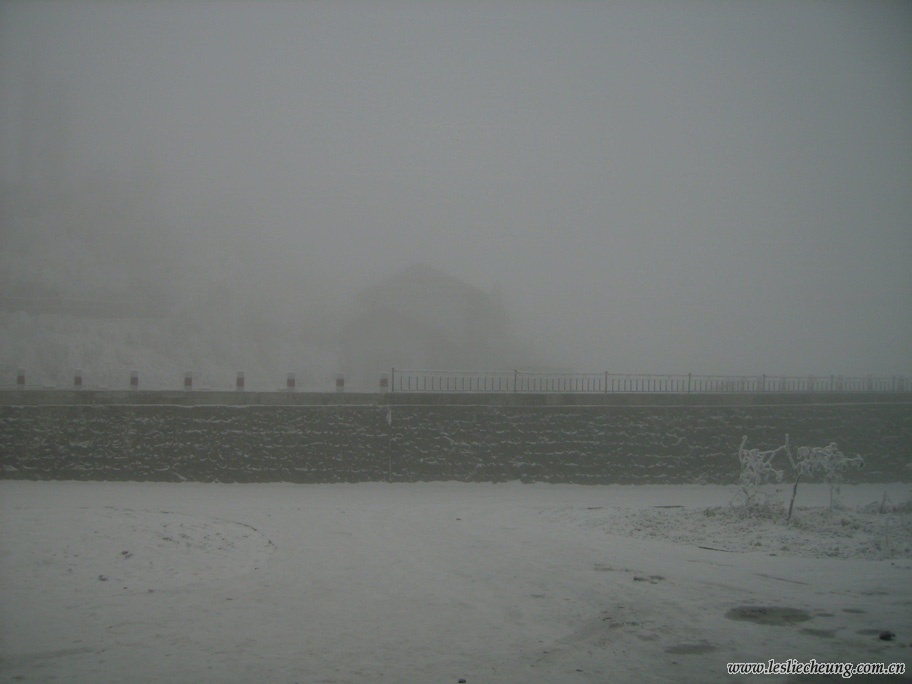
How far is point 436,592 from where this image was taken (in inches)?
283

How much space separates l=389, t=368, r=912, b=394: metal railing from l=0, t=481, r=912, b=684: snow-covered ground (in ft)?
15.2

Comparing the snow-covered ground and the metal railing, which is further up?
the metal railing

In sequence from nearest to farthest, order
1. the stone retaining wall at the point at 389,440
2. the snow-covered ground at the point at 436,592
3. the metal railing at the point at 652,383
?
the snow-covered ground at the point at 436,592 → the stone retaining wall at the point at 389,440 → the metal railing at the point at 652,383

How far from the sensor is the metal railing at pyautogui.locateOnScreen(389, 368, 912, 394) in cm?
1639

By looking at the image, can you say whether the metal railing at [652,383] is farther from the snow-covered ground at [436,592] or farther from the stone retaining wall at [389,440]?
the snow-covered ground at [436,592]

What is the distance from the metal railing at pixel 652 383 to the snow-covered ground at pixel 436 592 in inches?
183

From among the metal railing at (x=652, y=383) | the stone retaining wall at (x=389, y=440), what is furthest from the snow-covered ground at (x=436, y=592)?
the metal railing at (x=652, y=383)

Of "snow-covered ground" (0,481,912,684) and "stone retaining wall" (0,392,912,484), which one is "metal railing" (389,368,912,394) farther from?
"snow-covered ground" (0,481,912,684)

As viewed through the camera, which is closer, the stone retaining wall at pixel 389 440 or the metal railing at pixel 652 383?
the stone retaining wall at pixel 389 440

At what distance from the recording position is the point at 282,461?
50.3 ft

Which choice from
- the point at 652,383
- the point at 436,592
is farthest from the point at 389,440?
the point at 436,592

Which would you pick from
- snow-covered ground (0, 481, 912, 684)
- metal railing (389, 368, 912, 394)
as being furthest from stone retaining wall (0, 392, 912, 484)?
snow-covered ground (0, 481, 912, 684)

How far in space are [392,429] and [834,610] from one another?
34.6 ft

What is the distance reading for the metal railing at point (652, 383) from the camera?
16.4 metres
